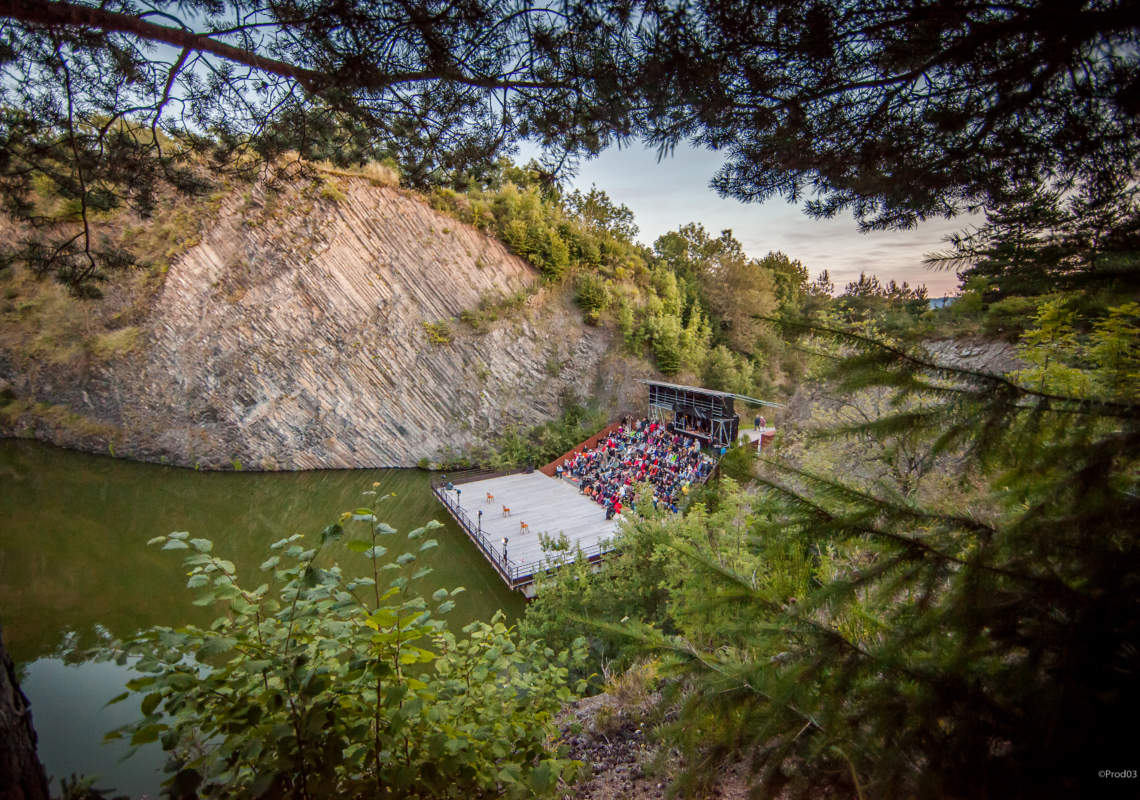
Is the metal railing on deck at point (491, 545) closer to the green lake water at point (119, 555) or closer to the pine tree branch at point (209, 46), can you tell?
the green lake water at point (119, 555)

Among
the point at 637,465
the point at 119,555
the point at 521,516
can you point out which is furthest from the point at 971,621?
the point at 119,555

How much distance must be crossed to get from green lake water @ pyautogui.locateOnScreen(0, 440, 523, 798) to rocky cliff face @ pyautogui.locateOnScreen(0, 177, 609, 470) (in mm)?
1305

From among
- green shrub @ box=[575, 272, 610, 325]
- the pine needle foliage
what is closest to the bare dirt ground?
the pine needle foliage

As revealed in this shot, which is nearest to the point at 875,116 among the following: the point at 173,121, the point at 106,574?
the point at 173,121

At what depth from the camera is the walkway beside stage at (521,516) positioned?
36.1 feet

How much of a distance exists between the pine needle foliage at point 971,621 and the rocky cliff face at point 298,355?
19.6 meters

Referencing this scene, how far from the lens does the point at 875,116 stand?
1741 millimetres

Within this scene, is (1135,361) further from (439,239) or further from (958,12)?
(439,239)

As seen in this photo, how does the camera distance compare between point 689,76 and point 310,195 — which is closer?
point 689,76

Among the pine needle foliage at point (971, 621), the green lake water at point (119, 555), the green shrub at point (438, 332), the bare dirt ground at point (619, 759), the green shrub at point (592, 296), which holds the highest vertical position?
the green shrub at point (592, 296)

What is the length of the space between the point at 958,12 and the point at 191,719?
3.00 meters

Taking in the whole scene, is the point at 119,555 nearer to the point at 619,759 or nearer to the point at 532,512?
the point at 532,512

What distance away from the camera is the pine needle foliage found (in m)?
1.00

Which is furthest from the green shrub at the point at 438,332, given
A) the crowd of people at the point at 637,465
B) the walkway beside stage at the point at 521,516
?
the crowd of people at the point at 637,465
